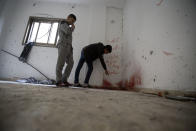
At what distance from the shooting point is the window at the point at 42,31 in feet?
8.61

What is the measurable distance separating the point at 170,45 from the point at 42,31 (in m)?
3.02

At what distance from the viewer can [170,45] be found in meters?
0.99

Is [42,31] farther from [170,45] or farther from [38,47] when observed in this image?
[170,45]

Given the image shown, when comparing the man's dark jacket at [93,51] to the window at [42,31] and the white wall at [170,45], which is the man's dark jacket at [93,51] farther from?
the window at [42,31]

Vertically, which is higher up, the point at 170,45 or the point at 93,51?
the point at 93,51

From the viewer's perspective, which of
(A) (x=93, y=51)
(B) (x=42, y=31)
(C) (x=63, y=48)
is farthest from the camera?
(B) (x=42, y=31)

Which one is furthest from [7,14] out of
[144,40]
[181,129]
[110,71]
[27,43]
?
[181,129]

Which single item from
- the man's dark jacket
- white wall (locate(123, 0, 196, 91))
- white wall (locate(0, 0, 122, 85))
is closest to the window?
white wall (locate(0, 0, 122, 85))

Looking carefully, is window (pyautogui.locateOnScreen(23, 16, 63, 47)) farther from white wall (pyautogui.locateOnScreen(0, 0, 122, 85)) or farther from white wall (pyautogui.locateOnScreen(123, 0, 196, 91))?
white wall (pyautogui.locateOnScreen(123, 0, 196, 91))

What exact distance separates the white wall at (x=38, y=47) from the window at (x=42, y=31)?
0.41 feet

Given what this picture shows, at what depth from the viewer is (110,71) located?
2.33m

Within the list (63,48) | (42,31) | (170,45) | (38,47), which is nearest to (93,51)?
(63,48)

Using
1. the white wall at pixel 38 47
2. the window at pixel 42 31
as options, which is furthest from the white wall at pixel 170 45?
the window at pixel 42 31

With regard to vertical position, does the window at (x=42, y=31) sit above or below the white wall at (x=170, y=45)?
above
